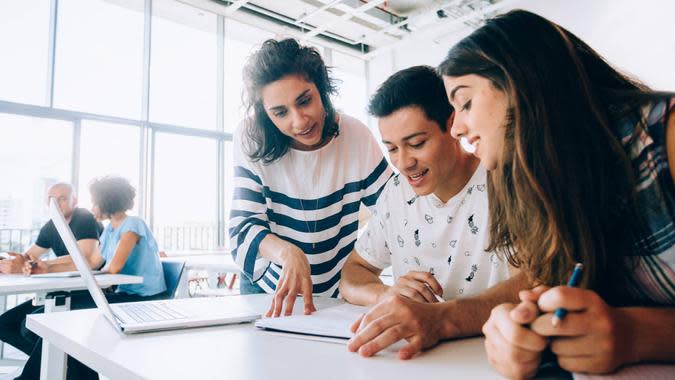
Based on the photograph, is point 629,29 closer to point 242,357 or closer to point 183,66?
point 183,66

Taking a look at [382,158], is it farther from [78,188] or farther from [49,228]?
[78,188]

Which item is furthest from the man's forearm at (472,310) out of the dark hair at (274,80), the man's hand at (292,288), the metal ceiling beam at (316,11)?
the metal ceiling beam at (316,11)

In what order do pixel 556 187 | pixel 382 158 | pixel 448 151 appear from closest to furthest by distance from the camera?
pixel 556 187
pixel 448 151
pixel 382 158

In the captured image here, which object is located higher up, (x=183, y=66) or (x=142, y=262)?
(x=183, y=66)

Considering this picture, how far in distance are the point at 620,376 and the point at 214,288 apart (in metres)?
4.52

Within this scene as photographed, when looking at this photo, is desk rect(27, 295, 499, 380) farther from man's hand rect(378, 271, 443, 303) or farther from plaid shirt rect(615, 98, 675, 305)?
plaid shirt rect(615, 98, 675, 305)

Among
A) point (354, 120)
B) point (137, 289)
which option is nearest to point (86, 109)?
point (137, 289)

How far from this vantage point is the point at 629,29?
4.99 m

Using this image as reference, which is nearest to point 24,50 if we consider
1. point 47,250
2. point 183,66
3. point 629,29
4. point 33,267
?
point 183,66

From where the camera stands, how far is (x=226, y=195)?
19.6 ft

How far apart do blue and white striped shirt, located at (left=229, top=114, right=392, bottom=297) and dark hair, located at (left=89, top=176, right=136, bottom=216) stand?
184cm

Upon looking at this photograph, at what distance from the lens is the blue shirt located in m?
2.88

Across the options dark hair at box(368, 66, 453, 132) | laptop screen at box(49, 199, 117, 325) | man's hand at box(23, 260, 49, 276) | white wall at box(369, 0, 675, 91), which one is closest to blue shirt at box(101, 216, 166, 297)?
man's hand at box(23, 260, 49, 276)

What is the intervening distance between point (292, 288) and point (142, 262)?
223 centimetres
